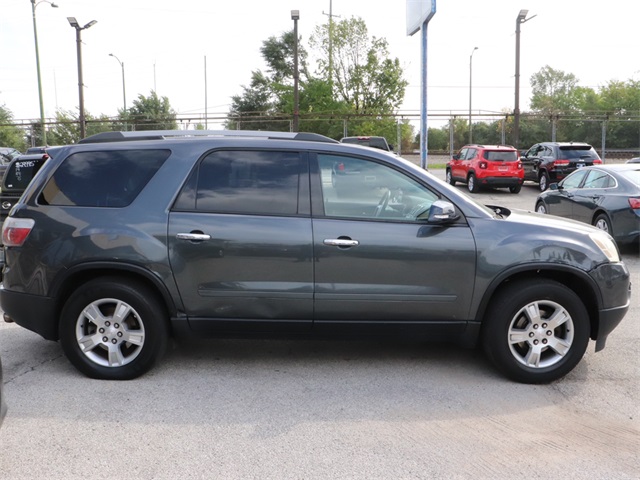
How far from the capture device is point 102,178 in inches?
185

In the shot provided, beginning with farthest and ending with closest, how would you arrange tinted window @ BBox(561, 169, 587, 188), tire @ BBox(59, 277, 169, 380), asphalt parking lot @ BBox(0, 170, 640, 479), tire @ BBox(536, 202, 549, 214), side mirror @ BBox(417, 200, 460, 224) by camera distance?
tire @ BBox(536, 202, 549, 214) → tinted window @ BBox(561, 169, 587, 188) → tire @ BBox(59, 277, 169, 380) → side mirror @ BBox(417, 200, 460, 224) → asphalt parking lot @ BBox(0, 170, 640, 479)

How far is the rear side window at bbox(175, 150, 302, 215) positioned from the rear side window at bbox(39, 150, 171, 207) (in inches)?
13.9

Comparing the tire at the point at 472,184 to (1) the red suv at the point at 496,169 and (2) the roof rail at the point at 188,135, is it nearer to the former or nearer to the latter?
(1) the red suv at the point at 496,169

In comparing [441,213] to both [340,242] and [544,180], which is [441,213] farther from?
[544,180]

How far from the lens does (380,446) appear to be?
3553 mm

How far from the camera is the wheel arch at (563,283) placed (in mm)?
4477

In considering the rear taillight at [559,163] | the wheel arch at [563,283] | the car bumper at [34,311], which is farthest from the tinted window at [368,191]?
the rear taillight at [559,163]

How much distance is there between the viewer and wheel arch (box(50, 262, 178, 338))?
447cm

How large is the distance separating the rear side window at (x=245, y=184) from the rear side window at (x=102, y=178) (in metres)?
0.35

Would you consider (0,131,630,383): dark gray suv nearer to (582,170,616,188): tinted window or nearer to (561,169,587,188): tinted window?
(582,170,616,188): tinted window

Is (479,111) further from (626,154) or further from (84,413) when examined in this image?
(84,413)

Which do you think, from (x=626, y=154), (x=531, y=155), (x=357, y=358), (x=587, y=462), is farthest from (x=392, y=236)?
(x=626, y=154)

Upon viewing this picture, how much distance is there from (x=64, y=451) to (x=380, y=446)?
1783mm

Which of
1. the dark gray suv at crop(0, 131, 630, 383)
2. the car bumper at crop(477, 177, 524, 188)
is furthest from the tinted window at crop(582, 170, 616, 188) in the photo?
the car bumper at crop(477, 177, 524, 188)
